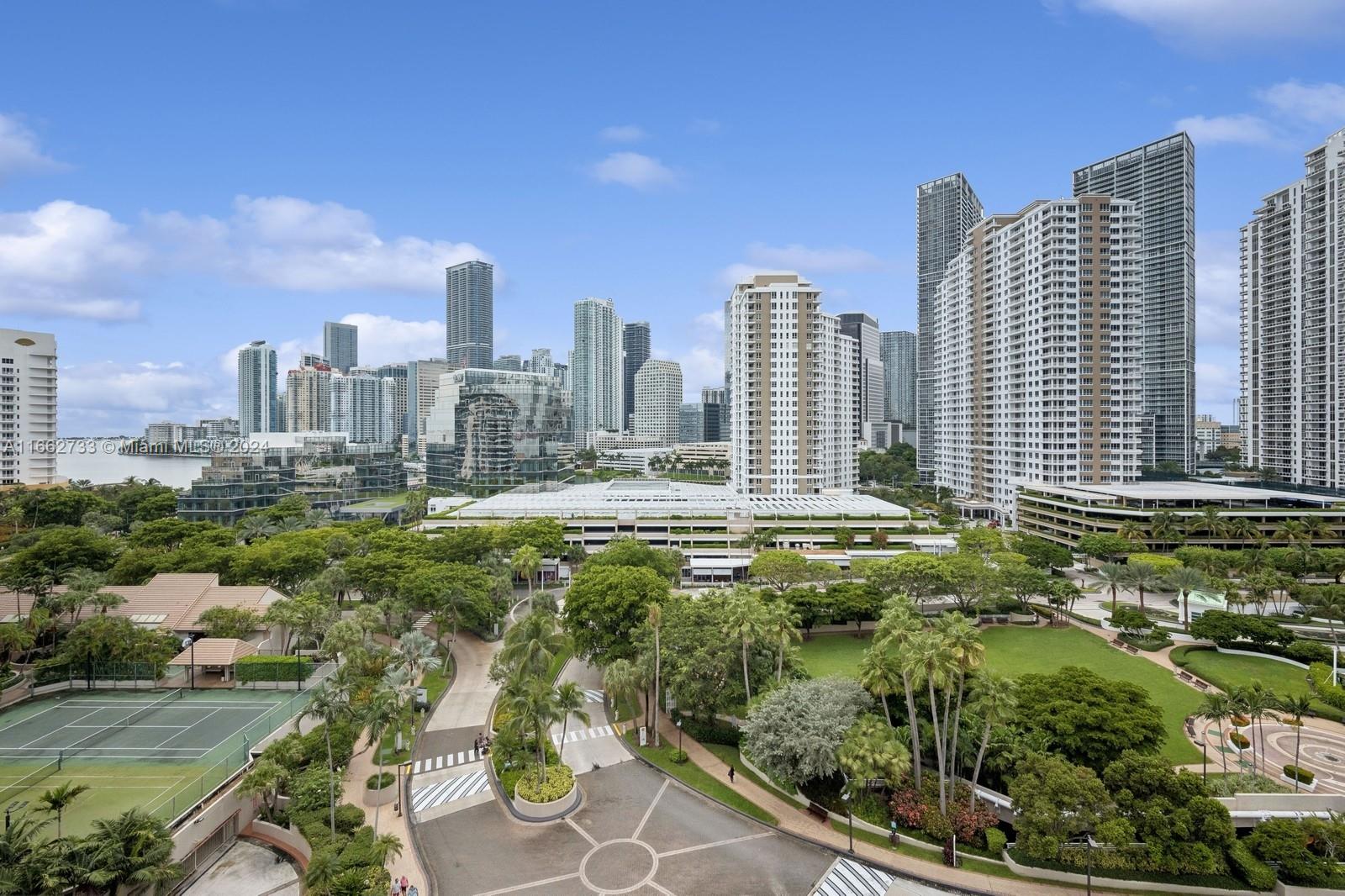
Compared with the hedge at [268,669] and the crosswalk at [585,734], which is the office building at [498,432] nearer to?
Answer: the hedge at [268,669]

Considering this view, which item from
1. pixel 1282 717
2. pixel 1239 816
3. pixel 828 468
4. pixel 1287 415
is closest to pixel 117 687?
pixel 1239 816

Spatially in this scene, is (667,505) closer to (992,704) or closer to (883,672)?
(883,672)

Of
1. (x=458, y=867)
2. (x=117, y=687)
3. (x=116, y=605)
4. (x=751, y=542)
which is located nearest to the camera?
(x=458, y=867)

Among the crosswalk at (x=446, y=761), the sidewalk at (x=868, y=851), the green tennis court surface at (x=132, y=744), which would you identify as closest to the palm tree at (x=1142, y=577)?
the sidewalk at (x=868, y=851)

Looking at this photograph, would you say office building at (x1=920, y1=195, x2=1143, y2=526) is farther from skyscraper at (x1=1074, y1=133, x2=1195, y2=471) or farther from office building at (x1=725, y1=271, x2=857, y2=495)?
skyscraper at (x1=1074, y1=133, x2=1195, y2=471)

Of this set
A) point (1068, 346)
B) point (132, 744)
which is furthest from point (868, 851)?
point (1068, 346)

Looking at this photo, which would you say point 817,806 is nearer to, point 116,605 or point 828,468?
point 116,605

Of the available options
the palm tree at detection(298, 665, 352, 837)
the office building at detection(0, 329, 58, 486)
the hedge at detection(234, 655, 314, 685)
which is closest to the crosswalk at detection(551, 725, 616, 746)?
the palm tree at detection(298, 665, 352, 837)
